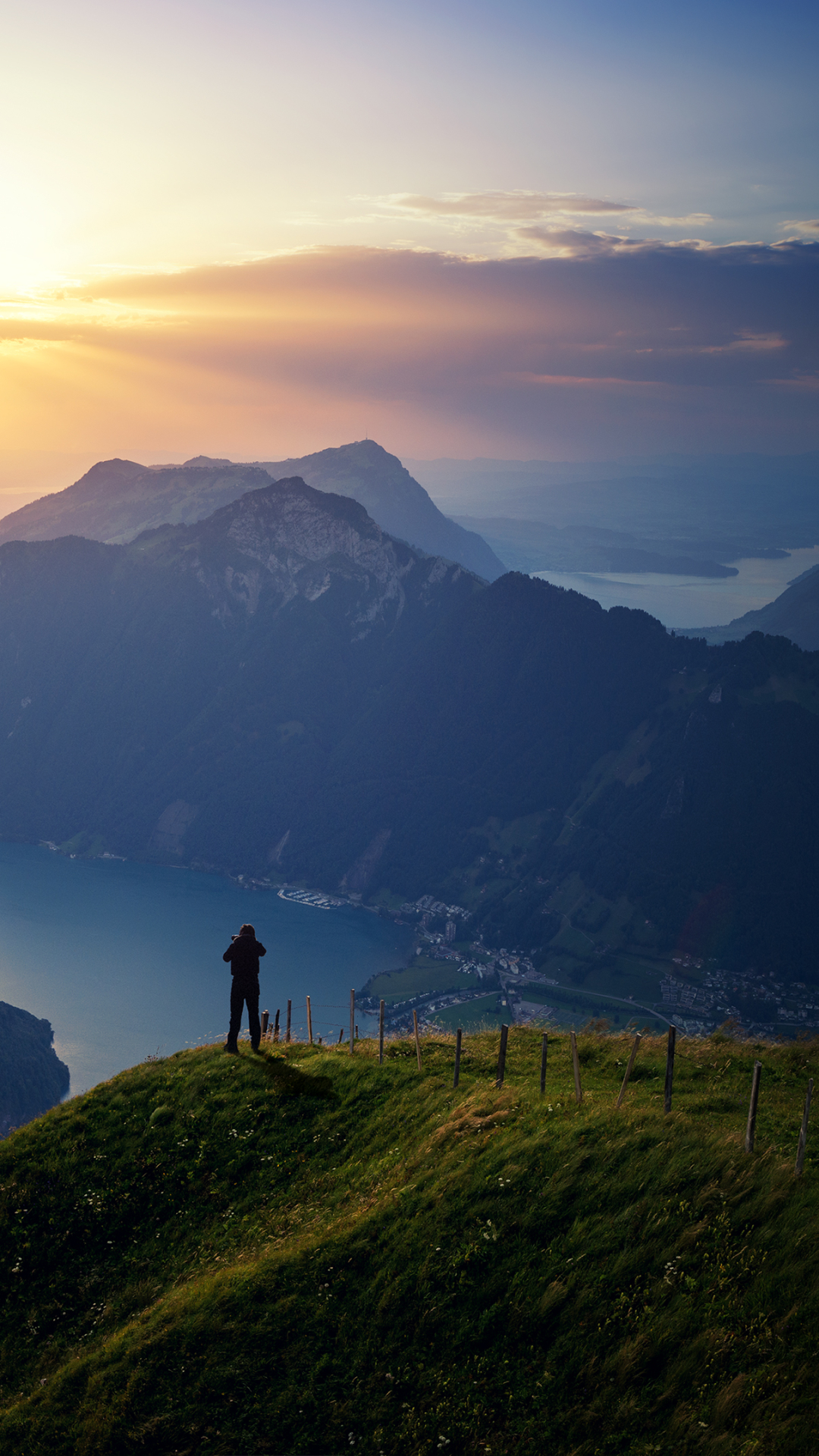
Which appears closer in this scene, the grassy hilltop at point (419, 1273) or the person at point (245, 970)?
the grassy hilltop at point (419, 1273)

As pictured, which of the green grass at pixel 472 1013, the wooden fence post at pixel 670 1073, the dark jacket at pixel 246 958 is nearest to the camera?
the wooden fence post at pixel 670 1073

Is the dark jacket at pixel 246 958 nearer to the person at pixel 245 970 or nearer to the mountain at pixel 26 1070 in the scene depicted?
the person at pixel 245 970

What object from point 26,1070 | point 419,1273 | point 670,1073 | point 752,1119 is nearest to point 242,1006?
point 419,1273

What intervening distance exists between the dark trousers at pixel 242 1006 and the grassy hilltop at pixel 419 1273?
2877mm

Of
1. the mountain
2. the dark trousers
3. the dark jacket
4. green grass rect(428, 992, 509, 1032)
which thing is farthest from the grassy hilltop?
green grass rect(428, 992, 509, 1032)

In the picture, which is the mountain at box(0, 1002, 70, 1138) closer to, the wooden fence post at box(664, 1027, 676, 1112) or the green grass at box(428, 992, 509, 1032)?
the green grass at box(428, 992, 509, 1032)

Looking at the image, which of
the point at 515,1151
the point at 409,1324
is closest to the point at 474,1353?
the point at 409,1324

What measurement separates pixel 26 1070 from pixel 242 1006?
453 ft

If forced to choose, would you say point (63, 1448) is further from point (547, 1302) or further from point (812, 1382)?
point (812, 1382)

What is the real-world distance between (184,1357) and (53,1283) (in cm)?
520

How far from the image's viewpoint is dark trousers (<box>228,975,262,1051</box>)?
88.0ft

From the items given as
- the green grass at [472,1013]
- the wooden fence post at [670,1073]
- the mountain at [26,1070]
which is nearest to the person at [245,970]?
the wooden fence post at [670,1073]

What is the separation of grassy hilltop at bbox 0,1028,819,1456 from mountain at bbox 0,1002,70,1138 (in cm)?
12282

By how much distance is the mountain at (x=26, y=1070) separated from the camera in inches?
5305
